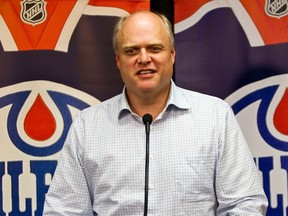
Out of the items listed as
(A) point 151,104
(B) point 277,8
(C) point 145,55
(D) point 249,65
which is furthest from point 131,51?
(B) point 277,8

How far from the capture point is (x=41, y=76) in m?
2.54

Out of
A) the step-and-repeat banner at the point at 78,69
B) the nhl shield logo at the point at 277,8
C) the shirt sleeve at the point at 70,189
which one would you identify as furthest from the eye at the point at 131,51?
the nhl shield logo at the point at 277,8

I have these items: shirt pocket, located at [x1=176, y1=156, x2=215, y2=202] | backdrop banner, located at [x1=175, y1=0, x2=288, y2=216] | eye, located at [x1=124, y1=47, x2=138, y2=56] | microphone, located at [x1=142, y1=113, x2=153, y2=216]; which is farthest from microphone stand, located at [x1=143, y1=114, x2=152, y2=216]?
backdrop banner, located at [x1=175, y1=0, x2=288, y2=216]

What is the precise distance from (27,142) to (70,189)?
66 centimetres

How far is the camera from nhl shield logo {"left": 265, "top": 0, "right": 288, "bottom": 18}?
2469mm

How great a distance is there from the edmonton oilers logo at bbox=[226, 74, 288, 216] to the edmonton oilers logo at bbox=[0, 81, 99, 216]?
928mm

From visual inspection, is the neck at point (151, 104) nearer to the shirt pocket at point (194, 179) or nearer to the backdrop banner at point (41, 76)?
the shirt pocket at point (194, 179)

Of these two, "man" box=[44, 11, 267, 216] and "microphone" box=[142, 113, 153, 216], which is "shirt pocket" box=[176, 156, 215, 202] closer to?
"man" box=[44, 11, 267, 216]

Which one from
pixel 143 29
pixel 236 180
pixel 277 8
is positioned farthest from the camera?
pixel 277 8

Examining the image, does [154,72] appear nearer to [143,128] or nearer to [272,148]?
[143,128]

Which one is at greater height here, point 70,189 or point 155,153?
point 155,153

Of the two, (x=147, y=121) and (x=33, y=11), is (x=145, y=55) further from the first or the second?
(x=33, y=11)

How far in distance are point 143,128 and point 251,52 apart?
→ 0.82m

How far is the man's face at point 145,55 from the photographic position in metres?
1.92
